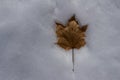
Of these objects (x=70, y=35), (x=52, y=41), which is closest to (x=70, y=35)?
(x=70, y=35)

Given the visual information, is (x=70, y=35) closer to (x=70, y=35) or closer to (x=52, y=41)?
(x=70, y=35)

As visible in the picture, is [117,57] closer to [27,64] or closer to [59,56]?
[59,56]

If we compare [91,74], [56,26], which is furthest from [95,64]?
[56,26]
